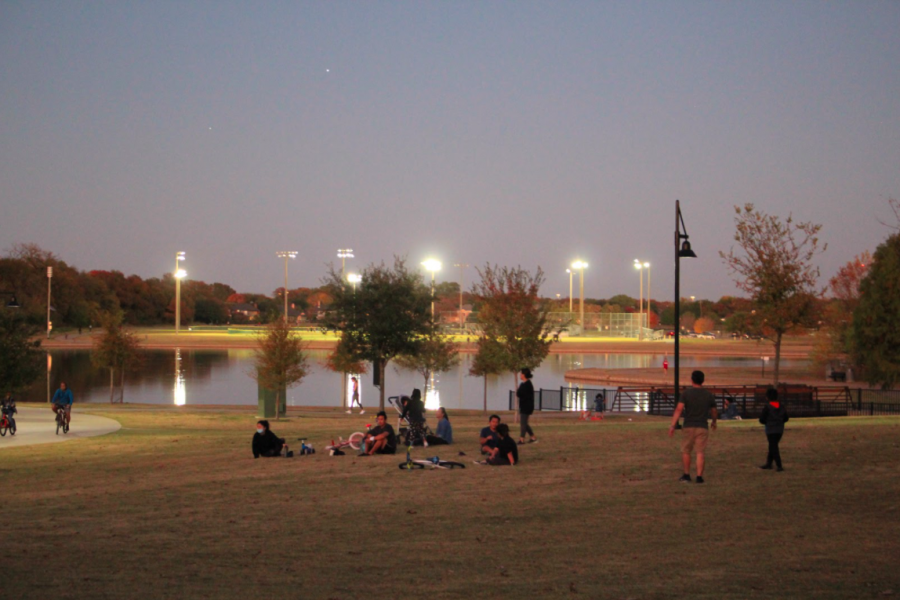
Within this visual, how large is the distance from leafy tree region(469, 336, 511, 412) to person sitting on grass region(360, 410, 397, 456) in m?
19.4

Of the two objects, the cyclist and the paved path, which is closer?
the paved path

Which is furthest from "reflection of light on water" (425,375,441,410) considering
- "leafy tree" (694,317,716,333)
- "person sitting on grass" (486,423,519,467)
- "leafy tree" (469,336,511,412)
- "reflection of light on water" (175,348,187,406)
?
"leafy tree" (694,317,716,333)

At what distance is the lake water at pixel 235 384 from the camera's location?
1801 inches

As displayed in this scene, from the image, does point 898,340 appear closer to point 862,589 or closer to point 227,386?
point 862,589

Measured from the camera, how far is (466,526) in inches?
376

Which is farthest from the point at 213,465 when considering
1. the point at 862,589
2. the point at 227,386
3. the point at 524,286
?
the point at 227,386

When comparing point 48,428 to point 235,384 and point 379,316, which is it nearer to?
point 379,316

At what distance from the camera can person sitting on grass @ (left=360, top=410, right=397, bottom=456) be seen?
611 inches

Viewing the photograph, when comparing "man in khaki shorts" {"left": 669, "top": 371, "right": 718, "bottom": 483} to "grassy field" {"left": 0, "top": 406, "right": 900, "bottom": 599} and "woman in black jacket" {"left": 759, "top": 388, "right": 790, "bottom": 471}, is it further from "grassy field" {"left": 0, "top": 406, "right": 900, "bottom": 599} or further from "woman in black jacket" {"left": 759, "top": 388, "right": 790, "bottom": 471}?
"woman in black jacket" {"left": 759, "top": 388, "right": 790, "bottom": 471}

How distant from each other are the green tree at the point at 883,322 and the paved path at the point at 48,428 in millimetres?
27835

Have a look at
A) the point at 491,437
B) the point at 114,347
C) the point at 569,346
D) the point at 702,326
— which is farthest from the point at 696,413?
the point at 702,326

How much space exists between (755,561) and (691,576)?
904 millimetres

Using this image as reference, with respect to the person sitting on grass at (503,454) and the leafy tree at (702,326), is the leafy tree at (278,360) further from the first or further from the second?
the leafy tree at (702,326)

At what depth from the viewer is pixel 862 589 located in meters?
7.07
